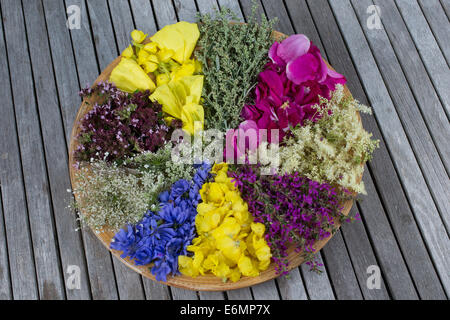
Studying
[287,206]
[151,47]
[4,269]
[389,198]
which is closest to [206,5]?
[151,47]

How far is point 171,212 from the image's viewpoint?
1436mm

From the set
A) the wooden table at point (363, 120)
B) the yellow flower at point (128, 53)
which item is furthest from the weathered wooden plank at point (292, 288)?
the yellow flower at point (128, 53)

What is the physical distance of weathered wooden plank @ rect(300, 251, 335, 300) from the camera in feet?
5.84

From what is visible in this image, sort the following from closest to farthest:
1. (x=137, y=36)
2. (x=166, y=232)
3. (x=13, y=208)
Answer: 1. (x=166, y=232)
2. (x=137, y=36)
3. (x=13, y=208)

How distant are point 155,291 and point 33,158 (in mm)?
935

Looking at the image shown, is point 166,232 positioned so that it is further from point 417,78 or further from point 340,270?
point 417,78

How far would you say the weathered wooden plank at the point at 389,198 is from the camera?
182 cm

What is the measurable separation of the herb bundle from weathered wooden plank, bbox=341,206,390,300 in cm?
82

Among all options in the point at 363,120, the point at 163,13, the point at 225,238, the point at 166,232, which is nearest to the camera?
the point at 225,238

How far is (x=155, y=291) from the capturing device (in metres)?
1.78

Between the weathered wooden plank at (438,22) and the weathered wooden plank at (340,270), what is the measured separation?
1.25 meters

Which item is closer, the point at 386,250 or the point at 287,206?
the point at 287,206

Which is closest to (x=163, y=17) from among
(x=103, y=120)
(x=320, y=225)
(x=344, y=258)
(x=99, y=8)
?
(x=99, y=8)

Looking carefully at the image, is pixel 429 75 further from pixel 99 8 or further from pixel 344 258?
pixel 99 8
